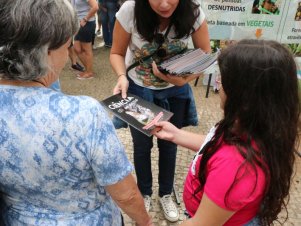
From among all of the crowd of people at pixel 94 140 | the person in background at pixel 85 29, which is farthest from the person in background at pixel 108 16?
the crowd of people at pixel 94 140

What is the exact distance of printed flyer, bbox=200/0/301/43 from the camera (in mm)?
3689

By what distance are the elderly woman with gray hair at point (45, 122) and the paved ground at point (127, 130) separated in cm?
141

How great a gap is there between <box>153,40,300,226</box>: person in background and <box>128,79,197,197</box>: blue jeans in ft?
3.03

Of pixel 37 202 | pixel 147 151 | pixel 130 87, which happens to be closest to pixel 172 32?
pixel 130 87

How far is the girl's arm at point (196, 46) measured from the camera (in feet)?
6.16

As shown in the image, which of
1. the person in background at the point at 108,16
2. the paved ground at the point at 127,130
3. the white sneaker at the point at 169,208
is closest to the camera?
the white sneaker at the point at 169,208

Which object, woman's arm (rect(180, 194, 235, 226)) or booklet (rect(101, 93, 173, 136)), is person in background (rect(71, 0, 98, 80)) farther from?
woman's arm (rect(180, 194, 235, 226))

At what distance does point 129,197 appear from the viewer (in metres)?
1.26

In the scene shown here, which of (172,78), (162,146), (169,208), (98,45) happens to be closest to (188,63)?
(172,78)

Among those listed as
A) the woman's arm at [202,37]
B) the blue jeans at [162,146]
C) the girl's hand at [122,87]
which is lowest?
the blue jeans at [162,146]

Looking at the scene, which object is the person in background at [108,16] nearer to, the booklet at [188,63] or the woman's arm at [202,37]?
the woman's arm at [202,37]

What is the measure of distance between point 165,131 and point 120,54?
2.15 feet

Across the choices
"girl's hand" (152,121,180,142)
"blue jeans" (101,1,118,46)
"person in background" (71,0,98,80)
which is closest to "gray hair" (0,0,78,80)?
"girl's hand" (152,121,180,142)

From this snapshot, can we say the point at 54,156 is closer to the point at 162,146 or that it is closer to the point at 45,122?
the point at 45,122
